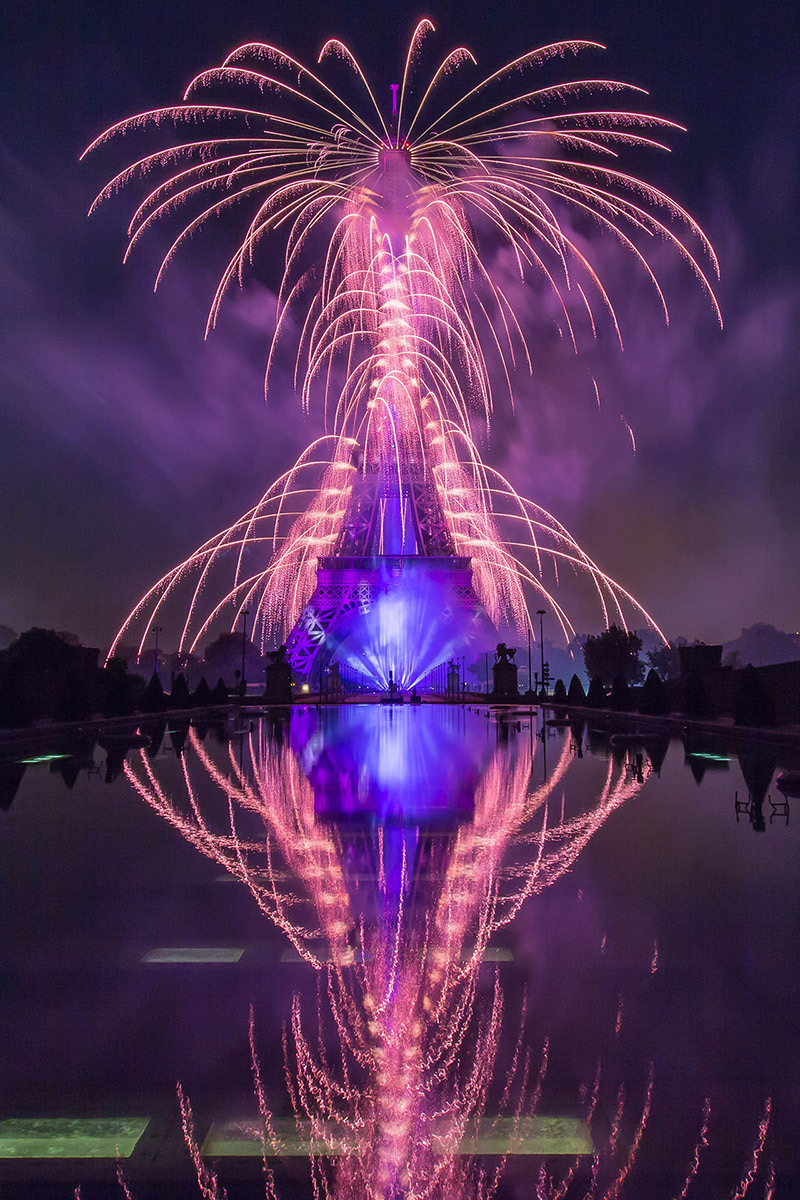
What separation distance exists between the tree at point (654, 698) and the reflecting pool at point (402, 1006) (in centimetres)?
2939

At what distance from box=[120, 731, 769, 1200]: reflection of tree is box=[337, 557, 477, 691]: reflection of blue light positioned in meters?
68.5

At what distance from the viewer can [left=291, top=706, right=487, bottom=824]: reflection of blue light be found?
1402cm

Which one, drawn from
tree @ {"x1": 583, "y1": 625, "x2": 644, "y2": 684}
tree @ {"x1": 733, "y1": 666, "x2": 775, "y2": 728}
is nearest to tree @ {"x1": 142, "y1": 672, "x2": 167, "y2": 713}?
tree @ {"x1": 733, "y1": 666, "x2": 775, "y2": 728}

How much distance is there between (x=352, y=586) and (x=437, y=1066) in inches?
3047

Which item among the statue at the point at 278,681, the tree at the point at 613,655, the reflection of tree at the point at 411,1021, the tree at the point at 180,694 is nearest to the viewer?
the reflection of tree at the point at 411,1021

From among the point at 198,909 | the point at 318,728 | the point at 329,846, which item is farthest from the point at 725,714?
the point at 198,909

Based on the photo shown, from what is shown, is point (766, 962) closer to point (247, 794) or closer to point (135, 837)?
point (135, 837)

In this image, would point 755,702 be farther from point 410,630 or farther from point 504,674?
point 410,630

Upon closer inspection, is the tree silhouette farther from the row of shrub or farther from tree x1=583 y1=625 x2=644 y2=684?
tree x1=583 y1=625 x2=644 y2=684

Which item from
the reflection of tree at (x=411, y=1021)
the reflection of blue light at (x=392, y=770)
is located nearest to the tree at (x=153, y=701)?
the reflection of blue light at (x=392, y=770)

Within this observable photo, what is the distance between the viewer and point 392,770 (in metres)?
19.7

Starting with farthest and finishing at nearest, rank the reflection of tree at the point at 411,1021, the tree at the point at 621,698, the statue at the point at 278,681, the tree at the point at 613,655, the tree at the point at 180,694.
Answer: the tree at the point at 613,655, the statue at the point at 278,681, the tree at the point at 180,694, the tree at the point at 621,698, the reflection of tree at the point at 411,1021

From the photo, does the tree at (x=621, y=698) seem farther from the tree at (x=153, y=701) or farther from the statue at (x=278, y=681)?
the statue at (x=278, y=681)

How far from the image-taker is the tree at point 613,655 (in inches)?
4139
